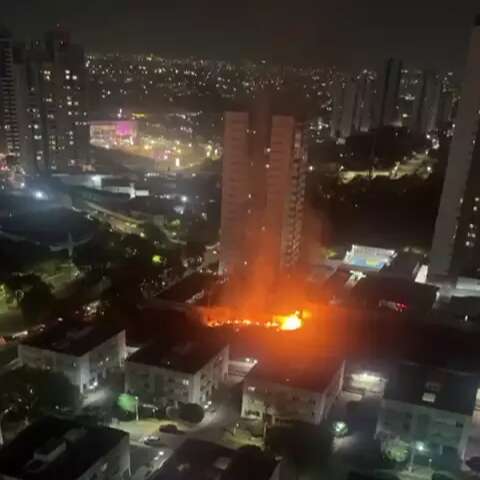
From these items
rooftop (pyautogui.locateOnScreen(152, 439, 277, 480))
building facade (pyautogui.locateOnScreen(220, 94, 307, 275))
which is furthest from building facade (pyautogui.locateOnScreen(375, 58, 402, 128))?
rooftop (pyautogui.locateOnScreen(152, 439, 277, 480))

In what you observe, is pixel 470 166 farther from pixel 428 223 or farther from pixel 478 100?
pixel 428 223

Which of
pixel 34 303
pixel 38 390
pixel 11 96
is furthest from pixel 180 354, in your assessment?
pixel 11 96

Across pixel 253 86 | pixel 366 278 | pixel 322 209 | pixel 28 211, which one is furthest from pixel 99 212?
pixel 366 278

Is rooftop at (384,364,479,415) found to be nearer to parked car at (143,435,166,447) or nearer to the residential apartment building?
the residential apartment building

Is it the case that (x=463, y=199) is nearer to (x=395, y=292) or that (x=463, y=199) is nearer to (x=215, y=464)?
(x=395, y=292)

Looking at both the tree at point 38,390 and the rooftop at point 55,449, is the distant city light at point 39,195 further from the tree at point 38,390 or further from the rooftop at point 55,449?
→ the rooftop at point 55,449
